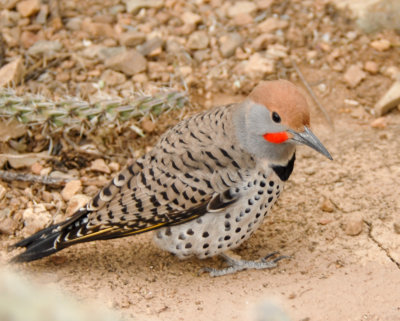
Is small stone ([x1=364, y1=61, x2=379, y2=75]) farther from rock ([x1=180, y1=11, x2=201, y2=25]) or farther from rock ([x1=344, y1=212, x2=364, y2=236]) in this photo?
rock ([x1=344, y1=212, x2=364, y2=236])

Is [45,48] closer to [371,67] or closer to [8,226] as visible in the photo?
[8,226]

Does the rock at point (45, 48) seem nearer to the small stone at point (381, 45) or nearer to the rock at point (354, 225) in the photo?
the small stone at point (381, 45)

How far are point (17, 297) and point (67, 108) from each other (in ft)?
10.0

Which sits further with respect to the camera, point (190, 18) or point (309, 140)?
point (190, 18)

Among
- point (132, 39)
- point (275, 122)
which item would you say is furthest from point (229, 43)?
point (275, 122)

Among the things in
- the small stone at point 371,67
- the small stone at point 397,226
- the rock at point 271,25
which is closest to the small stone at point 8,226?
the small stone at point 397,226

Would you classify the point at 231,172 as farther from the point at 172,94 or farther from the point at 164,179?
the point at 172,94

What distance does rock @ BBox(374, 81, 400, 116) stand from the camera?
4.74m

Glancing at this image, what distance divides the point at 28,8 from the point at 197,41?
1663mm

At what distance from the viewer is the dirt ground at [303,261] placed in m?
3.14

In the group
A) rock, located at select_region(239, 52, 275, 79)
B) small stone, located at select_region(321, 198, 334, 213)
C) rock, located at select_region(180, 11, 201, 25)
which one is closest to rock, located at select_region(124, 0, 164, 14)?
rock, located at select_region(180, 11, 201, 25)

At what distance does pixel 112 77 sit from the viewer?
5090mm

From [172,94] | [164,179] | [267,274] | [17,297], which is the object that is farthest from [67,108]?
[17,297]

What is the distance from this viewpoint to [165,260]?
3.78 meters
